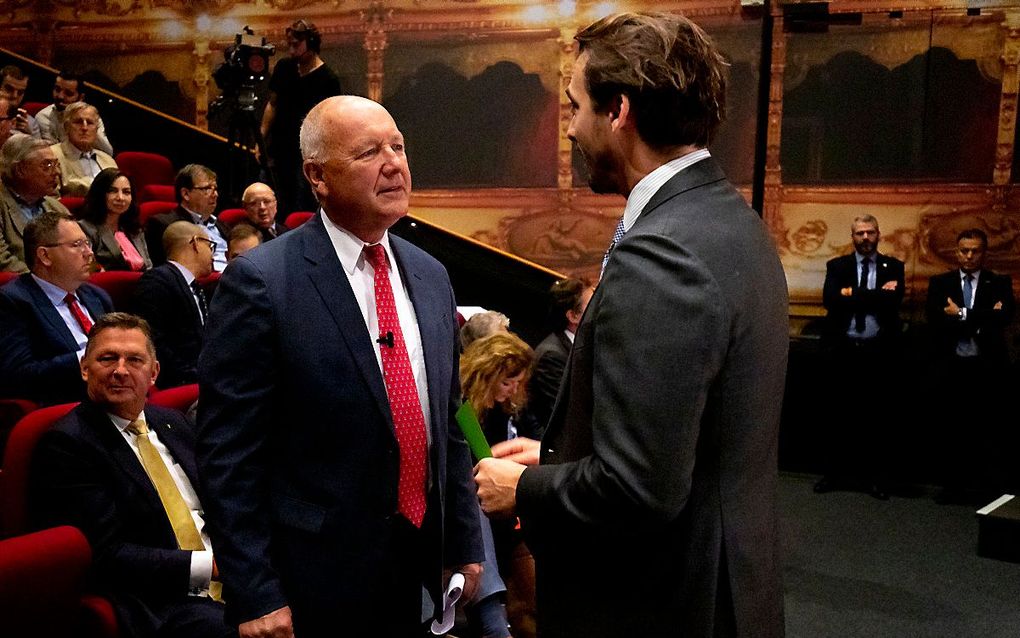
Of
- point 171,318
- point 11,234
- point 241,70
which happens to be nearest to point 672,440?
point 171,318

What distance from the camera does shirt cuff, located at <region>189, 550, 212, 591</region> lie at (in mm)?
2297

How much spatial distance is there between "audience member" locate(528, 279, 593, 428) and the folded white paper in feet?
4.62

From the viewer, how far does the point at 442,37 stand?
7.59 meters

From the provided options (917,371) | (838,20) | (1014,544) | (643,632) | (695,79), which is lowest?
(1014,544)

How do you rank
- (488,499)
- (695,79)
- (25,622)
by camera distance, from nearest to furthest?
(695,79) → (488,499) → (25,622)

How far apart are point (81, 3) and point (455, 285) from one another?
174 inches

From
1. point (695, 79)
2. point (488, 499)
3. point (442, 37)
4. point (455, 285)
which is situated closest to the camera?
point (695, 79)

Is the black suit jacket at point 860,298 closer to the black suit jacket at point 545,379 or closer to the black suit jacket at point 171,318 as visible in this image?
the black suit jacket at point 545,379

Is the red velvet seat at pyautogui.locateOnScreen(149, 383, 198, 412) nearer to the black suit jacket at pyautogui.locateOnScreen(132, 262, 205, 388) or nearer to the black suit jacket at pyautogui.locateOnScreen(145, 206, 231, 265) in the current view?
the black suit jacket at pyautogui.locateOnScreen(132, 262, 205, 388)

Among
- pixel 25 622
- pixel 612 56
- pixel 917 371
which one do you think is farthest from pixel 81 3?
pixel 612 56

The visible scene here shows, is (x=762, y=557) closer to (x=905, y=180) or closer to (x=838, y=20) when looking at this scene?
(x=838, y=20)

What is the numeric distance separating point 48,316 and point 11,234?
3.62ft

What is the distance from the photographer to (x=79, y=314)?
352 cm

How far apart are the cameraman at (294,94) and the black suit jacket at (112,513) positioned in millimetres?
3754
